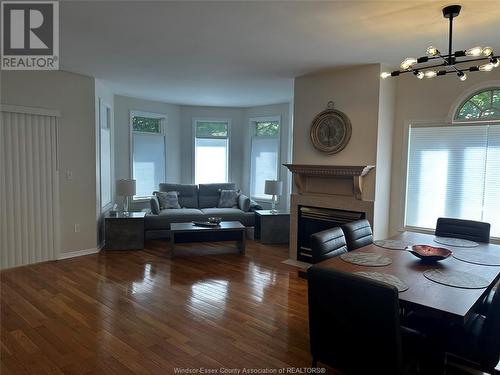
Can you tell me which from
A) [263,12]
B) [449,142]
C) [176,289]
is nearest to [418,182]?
[449,142]

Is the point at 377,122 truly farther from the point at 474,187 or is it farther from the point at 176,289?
the point at 176,289

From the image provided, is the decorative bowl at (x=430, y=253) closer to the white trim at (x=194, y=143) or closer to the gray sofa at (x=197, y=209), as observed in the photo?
the gray sofa at (x=197, y=209)

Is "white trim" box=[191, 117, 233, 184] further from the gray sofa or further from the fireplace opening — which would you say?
the fireplace opening

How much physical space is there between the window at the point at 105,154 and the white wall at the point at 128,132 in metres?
0.43

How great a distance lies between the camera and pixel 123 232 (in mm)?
5461

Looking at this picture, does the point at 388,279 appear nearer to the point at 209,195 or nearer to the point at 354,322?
the point at 354,322

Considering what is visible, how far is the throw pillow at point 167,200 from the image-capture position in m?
6.49

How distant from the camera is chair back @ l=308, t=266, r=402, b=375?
1.62 metres

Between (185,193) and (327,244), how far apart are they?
4.74m

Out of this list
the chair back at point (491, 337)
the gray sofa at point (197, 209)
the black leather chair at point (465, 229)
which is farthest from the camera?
the gray sofa at point (197, 209)

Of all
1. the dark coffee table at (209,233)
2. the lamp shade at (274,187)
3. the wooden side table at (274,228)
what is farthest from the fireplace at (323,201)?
the lamp shade at (274,187)

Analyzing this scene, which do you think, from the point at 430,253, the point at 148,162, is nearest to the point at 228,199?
the point at 148,162

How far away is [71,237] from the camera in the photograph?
5.02m

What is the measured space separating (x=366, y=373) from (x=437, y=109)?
351 centimetres
